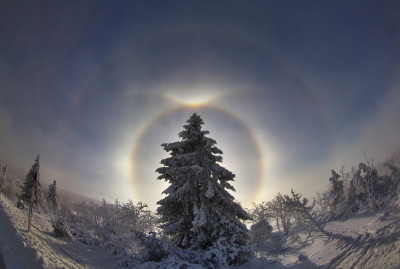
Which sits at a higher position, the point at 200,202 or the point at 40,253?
the point at 200,202

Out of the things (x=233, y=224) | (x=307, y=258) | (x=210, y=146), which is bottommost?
(x=307, y=258)

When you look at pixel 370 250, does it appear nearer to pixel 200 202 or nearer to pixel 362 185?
pixel 200 202

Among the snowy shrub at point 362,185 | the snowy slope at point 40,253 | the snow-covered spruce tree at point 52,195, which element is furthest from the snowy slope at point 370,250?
the snow-covered spruce tree at point 52,195

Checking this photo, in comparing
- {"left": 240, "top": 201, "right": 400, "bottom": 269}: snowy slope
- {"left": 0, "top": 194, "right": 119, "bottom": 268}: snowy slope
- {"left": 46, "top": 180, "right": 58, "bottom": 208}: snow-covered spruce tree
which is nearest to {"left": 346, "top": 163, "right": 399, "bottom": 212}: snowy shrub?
{"left": 240, "top": 201, "right": 400, "bottom": 269}: snowy slope

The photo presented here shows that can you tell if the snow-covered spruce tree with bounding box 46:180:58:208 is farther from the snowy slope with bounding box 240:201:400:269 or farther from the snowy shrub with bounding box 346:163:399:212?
the snowy shrub with bounding box 346:163:399:212

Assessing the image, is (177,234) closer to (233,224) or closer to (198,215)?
(198,215)

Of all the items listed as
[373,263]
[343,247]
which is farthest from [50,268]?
[343,247]

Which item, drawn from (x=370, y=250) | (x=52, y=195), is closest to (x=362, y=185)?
(x=370, y=250)

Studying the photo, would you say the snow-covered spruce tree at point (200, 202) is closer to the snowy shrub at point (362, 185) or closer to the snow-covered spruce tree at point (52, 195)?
the snowy shrub at point (362, 185)
